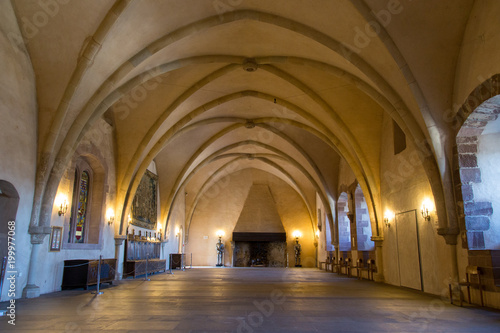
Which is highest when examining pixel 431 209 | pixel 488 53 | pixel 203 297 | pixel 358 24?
pixel 358 24

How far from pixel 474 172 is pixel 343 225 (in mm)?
10413

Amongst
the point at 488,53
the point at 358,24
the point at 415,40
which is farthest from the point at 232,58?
the point at 488,53

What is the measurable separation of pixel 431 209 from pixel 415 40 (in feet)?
13.2

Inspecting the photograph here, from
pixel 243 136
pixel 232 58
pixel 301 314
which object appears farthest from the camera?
pixel 243 136

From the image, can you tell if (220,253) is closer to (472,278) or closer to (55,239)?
(55,239)

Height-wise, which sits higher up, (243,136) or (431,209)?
(243,136)

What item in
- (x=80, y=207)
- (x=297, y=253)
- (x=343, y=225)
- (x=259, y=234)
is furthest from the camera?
(x=259, y=234)

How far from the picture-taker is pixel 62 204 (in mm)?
9570

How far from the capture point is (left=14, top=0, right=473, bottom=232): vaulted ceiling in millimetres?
7574

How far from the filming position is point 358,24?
7.96 m

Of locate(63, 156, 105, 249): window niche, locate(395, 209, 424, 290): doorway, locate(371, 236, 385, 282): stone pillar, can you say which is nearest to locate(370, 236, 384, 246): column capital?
locate(371, 236, 385, 282): stone pillar

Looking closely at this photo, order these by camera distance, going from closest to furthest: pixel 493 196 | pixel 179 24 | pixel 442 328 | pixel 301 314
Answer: pixel 442 328 → pixel 301 314 → pixel 493 196 → pixel 179 24

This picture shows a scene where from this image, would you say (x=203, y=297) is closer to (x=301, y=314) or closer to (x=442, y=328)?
(x=301, y=314)

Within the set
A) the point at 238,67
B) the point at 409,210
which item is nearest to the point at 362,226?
the point at 409,210
